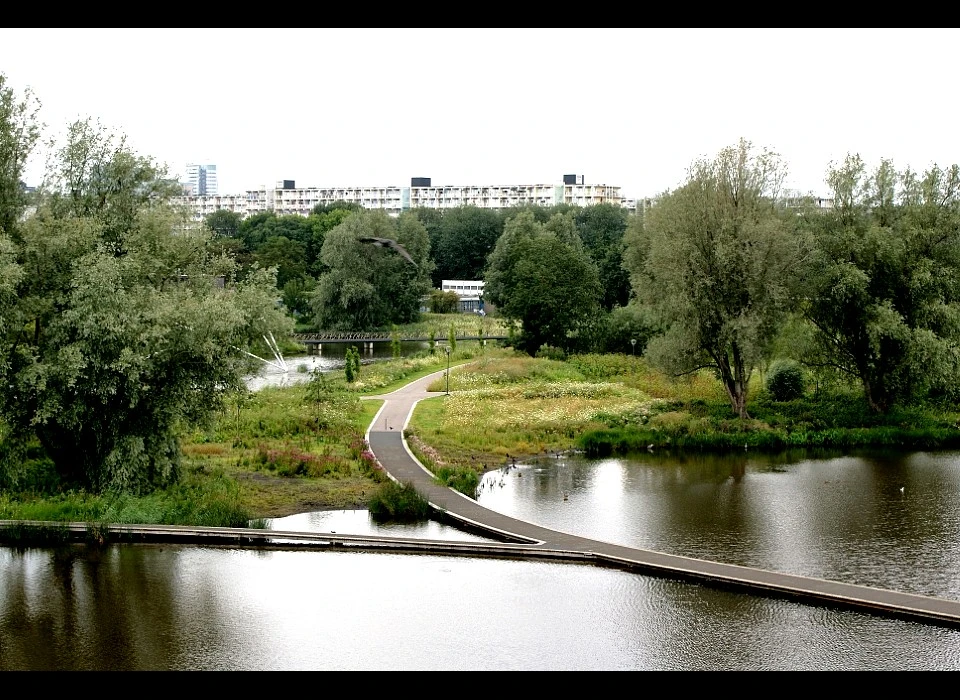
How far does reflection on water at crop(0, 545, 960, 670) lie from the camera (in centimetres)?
1561

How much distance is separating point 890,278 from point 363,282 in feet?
151

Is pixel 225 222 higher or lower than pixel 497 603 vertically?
higher

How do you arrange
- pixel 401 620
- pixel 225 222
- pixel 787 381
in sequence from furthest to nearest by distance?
pixel 225 222 → pixel 787 381 → pixel 401 620

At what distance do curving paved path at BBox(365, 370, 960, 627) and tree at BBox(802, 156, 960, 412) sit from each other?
1860 cm

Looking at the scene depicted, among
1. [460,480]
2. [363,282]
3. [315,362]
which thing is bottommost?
[460,480]

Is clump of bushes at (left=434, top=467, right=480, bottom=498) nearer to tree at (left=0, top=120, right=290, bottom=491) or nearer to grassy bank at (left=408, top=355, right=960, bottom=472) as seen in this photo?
grassy bank at (left=408, top=355, right=960, bottom=472)

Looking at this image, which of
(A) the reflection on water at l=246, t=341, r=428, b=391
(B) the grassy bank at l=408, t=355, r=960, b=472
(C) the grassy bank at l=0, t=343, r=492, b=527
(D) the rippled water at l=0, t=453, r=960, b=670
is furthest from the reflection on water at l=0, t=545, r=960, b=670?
(A) the reflection on water at l=246, t=341, r=428, b=391

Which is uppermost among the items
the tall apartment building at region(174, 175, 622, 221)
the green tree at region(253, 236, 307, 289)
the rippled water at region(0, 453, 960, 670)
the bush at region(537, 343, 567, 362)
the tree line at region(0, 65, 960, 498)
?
the tall apartment building at region(174, 175, 622, 221)

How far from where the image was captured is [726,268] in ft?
120

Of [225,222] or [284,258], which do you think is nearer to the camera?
[284,258]

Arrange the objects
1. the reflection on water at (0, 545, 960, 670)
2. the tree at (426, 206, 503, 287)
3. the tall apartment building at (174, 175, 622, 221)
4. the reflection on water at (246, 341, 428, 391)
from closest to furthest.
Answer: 1. the reflection on water at (0, 545, 960, 670)
2. the reflection on water at (246, 341, 428, 391)
3. the tree at (426, 206, 503, 287)
4. the tall apartment building at (174, 175, 622, 221)

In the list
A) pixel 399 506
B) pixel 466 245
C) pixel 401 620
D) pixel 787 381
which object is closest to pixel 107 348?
pixel 399 506

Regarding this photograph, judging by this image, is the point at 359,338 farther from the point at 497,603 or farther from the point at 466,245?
the point at 497,603
